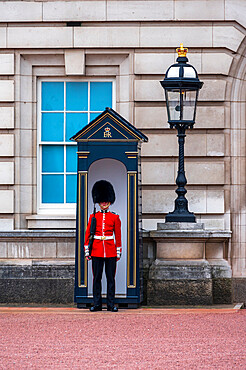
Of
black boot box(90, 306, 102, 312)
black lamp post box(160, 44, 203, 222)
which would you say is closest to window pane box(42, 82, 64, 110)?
black lamp post box(160, 44, 203, 222)

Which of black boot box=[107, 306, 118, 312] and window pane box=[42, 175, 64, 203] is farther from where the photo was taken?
window pane box=[42, 175, 64, 203]

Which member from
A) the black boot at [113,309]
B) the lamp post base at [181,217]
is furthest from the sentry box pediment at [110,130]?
the black boot at [113,309]

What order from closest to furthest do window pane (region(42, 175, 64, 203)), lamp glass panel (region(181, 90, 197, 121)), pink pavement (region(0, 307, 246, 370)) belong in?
pink pavement (region(0, 307, 246, 370)) < lamp glass panel (region(181, 90, 197, 121)) < window pane (region(42, 175, 64, 203))

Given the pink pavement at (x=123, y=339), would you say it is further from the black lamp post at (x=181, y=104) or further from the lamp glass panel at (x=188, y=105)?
the lamp glass panel at (x=188, y=105)

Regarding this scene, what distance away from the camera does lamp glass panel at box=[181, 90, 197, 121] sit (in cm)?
1158

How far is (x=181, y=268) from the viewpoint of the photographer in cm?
1147

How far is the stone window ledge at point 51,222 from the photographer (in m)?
12.5

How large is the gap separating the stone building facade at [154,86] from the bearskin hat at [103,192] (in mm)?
1339

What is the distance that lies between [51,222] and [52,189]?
0.52m

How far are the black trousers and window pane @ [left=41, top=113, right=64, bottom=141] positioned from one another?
2448 millimetres

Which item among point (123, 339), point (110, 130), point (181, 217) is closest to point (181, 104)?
point (110, 130)

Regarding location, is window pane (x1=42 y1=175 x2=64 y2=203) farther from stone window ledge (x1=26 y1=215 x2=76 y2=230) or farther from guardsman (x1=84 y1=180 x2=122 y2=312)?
guardsman (x1=84 y1=180 x2=122 y2=312)

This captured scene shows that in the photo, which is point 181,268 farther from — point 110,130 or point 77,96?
point 77,96

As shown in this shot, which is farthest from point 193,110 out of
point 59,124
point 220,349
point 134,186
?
point 220,349
